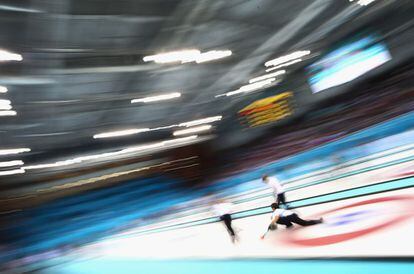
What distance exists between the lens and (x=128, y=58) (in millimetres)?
8375

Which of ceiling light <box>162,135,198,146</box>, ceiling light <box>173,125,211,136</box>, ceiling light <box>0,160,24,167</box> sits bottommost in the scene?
ceiling light <box>162,135,198,146</box>

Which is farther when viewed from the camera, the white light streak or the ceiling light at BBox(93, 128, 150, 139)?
the ceiling light at BBox(93, 128, 150, 139)

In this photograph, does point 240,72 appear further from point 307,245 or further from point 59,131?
point 307,245

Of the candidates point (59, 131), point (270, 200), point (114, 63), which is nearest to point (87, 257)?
point (59, 131)

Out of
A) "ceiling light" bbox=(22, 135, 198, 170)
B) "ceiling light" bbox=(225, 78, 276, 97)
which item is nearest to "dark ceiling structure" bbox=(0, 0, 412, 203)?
"ceiling light" bbox=(22, 135, 198, 170)

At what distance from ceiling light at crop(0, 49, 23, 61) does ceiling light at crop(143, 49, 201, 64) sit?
304 centimetres

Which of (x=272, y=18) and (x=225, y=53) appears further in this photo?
(x=225, y=53)

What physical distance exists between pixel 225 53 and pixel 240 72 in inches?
110

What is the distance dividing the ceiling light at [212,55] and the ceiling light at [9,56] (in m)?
4.97

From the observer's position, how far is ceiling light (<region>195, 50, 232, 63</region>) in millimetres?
9954

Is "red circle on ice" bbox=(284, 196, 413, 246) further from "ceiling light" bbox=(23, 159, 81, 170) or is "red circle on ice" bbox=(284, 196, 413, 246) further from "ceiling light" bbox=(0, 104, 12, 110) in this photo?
"ceiling light" bbox=(23, 159, 81, 170)

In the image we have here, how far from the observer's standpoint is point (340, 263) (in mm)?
4652

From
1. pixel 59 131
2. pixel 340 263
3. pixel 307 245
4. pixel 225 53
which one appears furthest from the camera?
pixel 59 131

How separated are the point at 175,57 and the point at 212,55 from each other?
1.47 m
